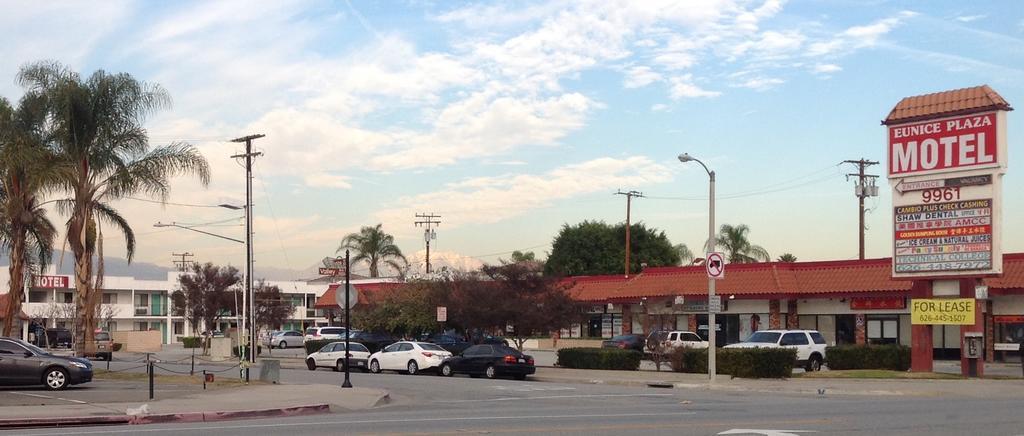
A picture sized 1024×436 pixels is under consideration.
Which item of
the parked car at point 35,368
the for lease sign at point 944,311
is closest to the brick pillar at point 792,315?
the for lease sign at point 944,311

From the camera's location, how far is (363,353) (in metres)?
43.4

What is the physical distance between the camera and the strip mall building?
50.3 metres

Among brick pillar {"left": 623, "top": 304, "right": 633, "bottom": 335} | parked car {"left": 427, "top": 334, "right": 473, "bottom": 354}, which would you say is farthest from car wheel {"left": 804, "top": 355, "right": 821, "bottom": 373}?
brick pillar {"left": 623, "top": 304, "right": 633, "bottom": 335}

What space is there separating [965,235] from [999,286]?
1467cm

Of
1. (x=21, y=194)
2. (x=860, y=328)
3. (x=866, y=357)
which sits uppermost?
(x=21, y=194)

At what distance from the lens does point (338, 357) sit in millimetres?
44188

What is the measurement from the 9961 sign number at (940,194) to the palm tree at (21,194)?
96.9ft

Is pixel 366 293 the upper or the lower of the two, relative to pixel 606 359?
upper

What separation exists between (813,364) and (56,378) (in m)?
26.9

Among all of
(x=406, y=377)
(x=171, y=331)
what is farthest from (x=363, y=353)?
(x=171, y=331)

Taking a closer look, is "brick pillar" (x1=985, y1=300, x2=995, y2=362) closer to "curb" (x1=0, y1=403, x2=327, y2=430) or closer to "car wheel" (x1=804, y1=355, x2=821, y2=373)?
"car wheel" (x1=804, y1=355, x2=821, y2=373)

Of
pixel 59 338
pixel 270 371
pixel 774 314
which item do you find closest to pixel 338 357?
pixel 270 371

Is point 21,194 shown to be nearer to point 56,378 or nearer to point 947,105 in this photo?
point 56,378

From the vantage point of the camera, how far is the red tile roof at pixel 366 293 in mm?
64438
